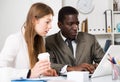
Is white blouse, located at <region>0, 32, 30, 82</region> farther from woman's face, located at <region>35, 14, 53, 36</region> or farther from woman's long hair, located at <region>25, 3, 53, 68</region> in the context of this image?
woman's face, located at <region>35, 14, 53, 36</region>

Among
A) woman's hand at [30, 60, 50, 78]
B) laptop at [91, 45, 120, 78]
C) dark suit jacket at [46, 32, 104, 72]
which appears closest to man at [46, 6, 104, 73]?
dark suit jacket at [46, 32, 104, 72]

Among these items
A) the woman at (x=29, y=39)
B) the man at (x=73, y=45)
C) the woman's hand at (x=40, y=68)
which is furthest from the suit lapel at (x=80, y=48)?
the woman's hand at (x=40, y=68)

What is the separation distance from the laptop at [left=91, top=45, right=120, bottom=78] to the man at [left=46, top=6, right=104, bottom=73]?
2.26 feet

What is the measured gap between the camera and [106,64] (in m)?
1.78

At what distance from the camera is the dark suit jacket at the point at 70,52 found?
2.55 m

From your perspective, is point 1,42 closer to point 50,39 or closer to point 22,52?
point 50,39

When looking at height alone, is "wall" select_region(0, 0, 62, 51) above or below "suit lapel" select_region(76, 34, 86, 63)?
above

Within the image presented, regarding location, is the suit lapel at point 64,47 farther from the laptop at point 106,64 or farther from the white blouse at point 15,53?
the laptop at point 106,64

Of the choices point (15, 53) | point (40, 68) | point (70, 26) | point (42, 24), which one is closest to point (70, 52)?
point (70, 26)

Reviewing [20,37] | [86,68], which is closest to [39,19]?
[20,37]

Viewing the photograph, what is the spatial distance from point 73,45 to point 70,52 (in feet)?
0.43

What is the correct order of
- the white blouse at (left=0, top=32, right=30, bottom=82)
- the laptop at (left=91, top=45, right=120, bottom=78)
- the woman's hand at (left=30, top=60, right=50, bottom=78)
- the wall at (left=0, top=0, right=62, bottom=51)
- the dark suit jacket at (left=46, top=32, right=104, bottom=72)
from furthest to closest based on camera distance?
the wall at (left=0, top=0, right=62, bottom=51) < the dark suit jacket at (left=46, top=32, right=104, bottom=72) < the white blouse at (left=0, top=32, right=30, bottom=82) < the laptop at (left=91, top=45, right=120, bottom=78) < the woman's hand at (left=30, top=60, right=50, bottom=78)

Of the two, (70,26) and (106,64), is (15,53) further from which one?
(70,26)

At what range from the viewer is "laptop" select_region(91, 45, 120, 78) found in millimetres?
1723
